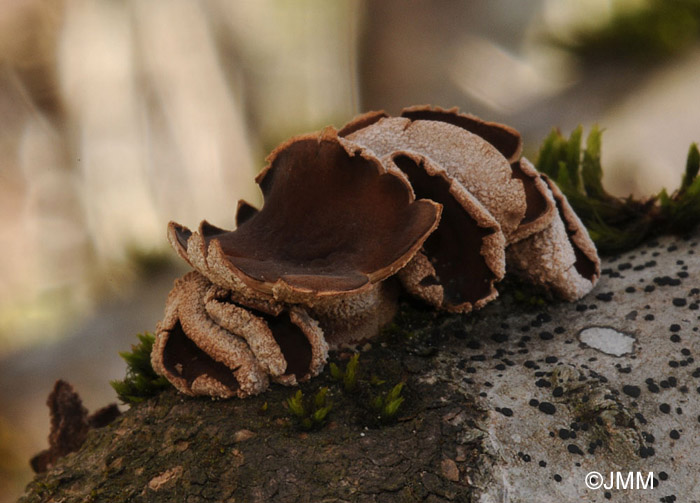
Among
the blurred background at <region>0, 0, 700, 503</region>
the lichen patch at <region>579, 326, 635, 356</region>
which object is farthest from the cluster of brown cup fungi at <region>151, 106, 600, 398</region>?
the blurred background at <region>0, 0, 700, 503</region>

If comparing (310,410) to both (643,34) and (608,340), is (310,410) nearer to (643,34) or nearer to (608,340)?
(608,340)

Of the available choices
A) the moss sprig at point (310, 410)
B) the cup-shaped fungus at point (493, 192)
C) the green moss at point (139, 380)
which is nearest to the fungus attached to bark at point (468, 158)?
the cup-shaped fungus at point (493, 192)

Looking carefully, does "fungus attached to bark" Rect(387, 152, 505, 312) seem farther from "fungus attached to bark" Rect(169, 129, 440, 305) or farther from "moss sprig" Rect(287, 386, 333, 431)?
"moss sprig" Rect(287, 386, 333, 431)

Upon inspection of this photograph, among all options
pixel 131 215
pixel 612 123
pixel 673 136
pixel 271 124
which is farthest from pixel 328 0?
pixel 673 136

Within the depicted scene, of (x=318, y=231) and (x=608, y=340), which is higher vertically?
(x=318, y=231)

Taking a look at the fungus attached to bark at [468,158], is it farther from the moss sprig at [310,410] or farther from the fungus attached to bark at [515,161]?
the moss sprig at [310,410]

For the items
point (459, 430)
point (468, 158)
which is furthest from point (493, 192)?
point (459, 430)

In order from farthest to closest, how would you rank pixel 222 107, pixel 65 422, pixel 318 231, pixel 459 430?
pixel 222 107
pixel 65 422
pixel 318 231
pixel 459 430
